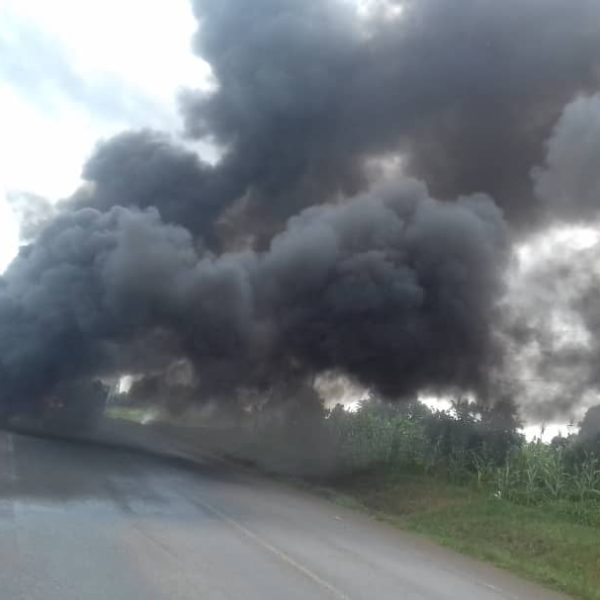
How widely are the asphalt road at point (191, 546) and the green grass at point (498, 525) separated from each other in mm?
753

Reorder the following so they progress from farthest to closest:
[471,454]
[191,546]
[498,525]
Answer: [471,454], [498,525], [191,546]

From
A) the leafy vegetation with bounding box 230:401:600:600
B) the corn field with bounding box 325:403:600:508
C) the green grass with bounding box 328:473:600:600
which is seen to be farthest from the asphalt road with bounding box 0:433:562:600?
the corn field with bounding box 325:403:600:508

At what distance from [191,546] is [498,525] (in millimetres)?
7625

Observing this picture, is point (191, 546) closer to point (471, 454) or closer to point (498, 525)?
point (498, 525)

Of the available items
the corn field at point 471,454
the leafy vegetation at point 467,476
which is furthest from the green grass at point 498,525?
the corn field at point 471,454

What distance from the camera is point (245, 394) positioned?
26594 millimetres

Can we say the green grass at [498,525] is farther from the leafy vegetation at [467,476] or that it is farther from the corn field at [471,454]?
the corn field at [471,454]

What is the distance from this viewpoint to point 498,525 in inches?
595

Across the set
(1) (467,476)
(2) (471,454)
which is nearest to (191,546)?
(1) (467,476)

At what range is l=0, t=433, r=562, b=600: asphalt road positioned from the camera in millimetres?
7164

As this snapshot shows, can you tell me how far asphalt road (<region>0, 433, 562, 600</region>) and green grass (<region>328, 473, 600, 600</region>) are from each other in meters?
0.75

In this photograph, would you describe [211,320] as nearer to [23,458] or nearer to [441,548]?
[23,458]

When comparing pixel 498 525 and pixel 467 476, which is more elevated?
pixel 467 476

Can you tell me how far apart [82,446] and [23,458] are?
15.7 feet
